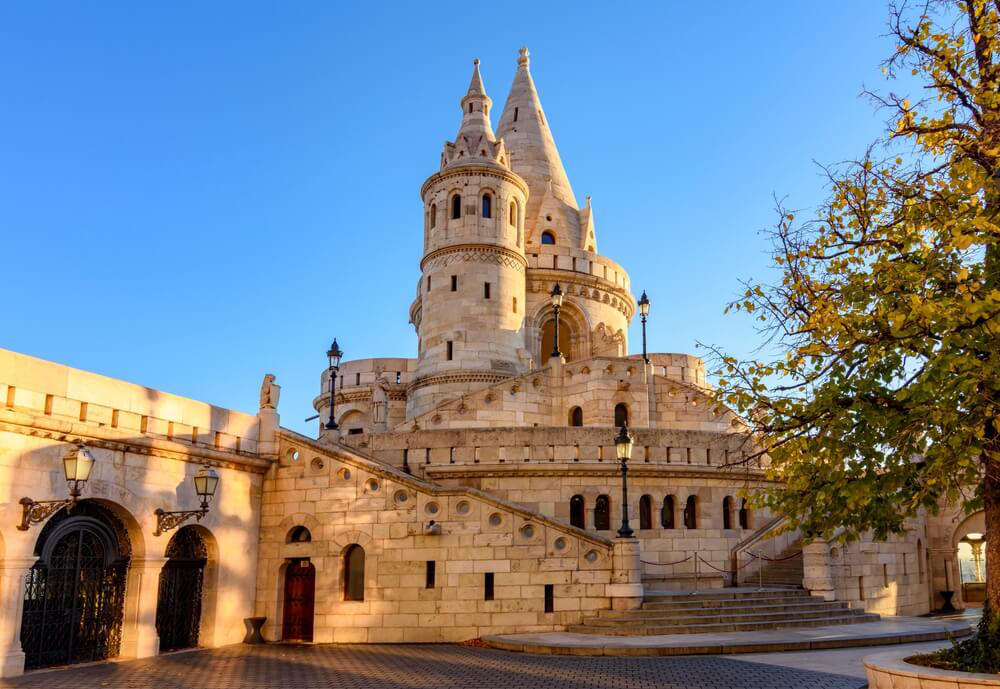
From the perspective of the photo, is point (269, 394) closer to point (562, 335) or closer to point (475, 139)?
point (475, 139)

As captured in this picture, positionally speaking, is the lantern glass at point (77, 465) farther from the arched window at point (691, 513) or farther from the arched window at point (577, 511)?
the arched window at point (691, 513)

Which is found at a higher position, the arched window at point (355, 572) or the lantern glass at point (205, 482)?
the lantern glass at point (205, 482)

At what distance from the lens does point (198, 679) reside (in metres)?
14.0

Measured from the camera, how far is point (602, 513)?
2356 centimetres

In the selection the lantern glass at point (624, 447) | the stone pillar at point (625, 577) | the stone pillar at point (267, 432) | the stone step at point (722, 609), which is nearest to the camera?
the stone step at point (722, 609)

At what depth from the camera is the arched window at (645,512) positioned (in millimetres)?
23562

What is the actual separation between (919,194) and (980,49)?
1.92m

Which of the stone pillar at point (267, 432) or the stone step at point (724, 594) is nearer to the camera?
the stone step at point (724, 594)

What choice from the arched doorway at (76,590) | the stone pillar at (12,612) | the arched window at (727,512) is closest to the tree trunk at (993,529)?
the arched window at (727,512)

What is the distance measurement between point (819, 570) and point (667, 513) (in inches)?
167

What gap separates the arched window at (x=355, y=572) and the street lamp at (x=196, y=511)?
378 cm

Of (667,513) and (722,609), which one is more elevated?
(667,513)

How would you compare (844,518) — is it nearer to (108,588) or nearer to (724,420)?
(108,588)

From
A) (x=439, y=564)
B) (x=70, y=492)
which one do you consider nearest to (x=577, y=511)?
(x=439, y=564)
